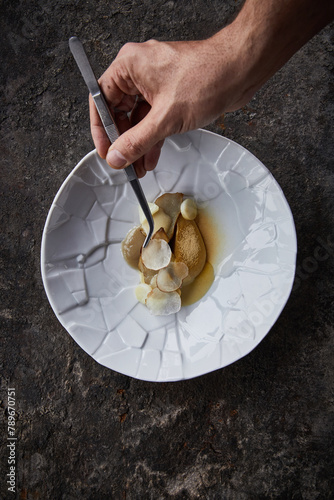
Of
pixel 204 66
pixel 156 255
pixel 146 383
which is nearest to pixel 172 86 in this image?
pixel 204 66

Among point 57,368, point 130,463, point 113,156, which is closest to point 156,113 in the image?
point 113,156

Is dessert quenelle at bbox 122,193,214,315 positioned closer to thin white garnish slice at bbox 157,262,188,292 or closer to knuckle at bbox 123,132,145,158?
thin white garnish slice at bbox 157,262,188,292

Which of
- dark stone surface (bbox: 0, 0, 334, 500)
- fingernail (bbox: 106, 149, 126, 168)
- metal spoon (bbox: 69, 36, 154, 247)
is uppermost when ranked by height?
metal spoon (bbox: 69, 36, 154, 247)

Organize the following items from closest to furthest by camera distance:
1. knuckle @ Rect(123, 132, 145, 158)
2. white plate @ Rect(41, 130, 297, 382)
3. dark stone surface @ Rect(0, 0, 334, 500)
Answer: knuckle @ Rect(123, 132, 145, 158) < white plate @ Rect(41, 130, 297, 382) < dark stone surface @ Rect(0, 0, 334, 500)

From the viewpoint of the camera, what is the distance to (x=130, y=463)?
927 millimetres

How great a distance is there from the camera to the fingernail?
65cm

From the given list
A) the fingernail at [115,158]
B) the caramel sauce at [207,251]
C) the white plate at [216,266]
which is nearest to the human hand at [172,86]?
the fingernail at [115,158]

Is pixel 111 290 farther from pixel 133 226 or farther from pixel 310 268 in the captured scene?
pixel 310 268

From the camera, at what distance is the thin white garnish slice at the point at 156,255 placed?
0.81 metres

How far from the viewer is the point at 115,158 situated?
66cm

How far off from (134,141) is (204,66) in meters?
0.19

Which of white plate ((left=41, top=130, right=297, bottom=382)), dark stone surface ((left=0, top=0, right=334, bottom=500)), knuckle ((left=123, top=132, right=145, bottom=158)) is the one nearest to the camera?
knuckle ((left=123, top=132, right=145, bottom=158))

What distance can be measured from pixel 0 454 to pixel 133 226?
0.65 m

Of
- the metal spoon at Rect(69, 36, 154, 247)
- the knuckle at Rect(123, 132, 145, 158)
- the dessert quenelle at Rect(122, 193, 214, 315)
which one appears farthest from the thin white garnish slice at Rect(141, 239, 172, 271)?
the knuckle at Rect(123, 132, 145, 158)
